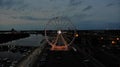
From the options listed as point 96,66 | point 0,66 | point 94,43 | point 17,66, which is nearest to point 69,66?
point 96,66

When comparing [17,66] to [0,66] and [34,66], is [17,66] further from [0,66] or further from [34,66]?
[0,66]

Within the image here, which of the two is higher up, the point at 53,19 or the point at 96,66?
the point at 53,19

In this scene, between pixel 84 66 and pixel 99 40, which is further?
pixel 99 40

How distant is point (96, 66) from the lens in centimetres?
6638

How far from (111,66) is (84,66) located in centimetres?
692

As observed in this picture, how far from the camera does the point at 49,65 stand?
7012cm

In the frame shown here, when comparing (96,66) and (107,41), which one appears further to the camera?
(107,41)

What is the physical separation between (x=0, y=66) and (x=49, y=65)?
15235 mm

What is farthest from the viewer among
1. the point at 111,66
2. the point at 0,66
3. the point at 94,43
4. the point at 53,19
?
the point at 94,43

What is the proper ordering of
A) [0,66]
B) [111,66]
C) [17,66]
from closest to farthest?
1. [111,66]
2. [17,66]
3. [0,66]

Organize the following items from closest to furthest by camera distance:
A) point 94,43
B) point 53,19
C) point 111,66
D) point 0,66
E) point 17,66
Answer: point 111,66, point 17,66, point 0,66, point 53,19, point 94,43

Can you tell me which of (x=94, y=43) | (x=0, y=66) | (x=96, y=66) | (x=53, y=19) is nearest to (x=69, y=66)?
(x=96, y=66)

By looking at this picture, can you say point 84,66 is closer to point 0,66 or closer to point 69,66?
point 69,66

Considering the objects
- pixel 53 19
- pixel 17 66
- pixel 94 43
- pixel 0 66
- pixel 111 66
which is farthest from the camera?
pixel 94 43
